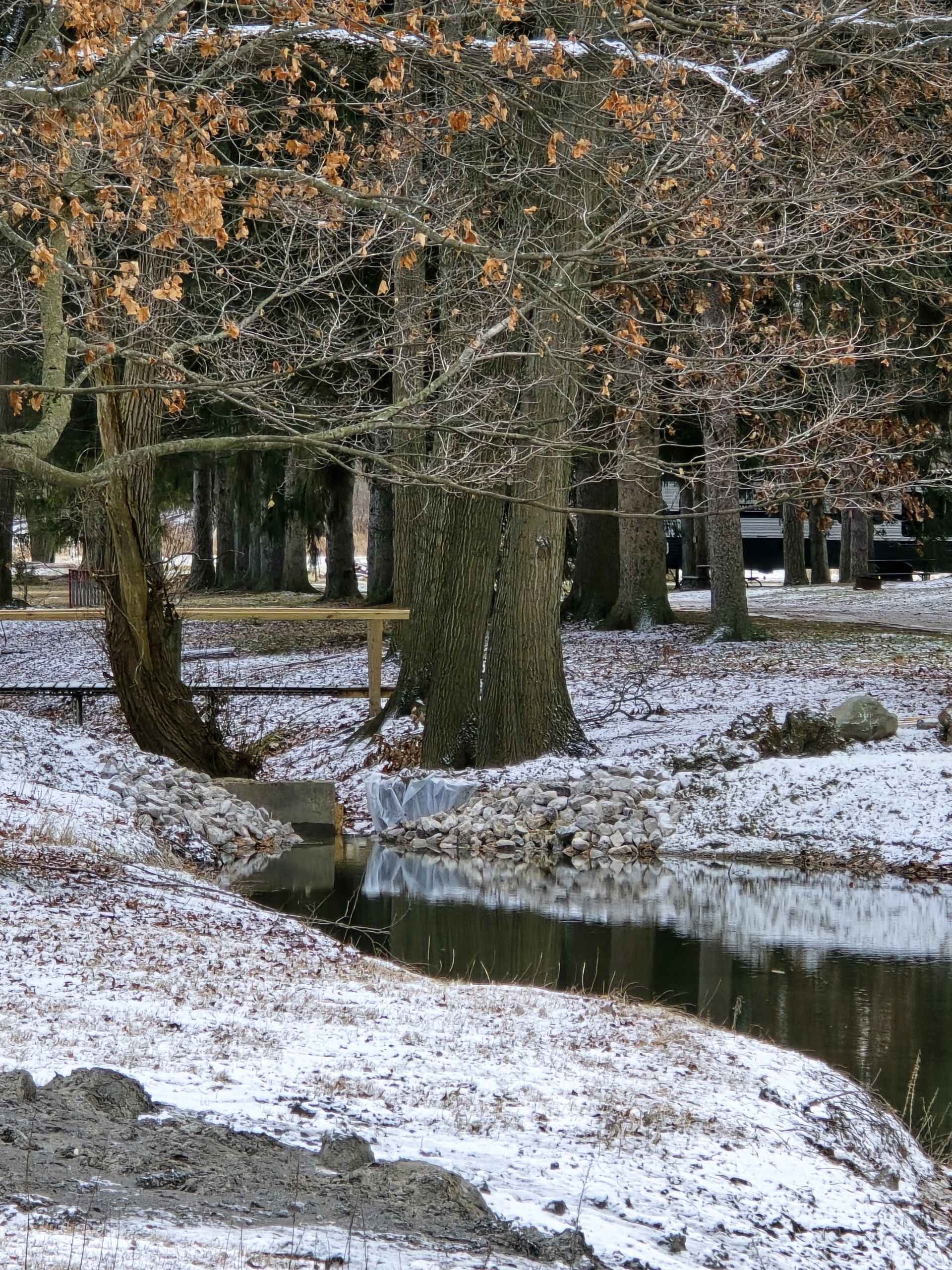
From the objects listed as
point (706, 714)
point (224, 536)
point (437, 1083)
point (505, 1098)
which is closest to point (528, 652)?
point (706, 714)

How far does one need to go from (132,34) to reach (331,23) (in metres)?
1.34

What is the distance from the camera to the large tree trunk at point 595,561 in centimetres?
2492

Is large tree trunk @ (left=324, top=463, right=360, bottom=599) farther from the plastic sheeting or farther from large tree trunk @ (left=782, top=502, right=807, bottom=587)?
the plastic sheeting

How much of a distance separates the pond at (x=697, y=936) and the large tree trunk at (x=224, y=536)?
2343cm

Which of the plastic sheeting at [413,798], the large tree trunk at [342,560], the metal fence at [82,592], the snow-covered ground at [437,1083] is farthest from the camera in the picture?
the large tree trunk at [342,560]

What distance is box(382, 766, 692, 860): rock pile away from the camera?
15.1 m

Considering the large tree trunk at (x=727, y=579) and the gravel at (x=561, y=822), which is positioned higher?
the large tree trunk at (x=727, y=579)

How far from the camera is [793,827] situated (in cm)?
1513

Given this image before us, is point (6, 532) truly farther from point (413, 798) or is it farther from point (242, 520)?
point (413, 798)

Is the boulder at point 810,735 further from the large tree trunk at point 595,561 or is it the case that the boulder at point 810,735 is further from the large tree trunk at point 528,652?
the large tree trunk at point 595,561

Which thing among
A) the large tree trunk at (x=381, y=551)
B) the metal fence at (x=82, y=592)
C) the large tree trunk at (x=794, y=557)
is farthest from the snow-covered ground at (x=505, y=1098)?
the large tree trunk at (x=794, y=557)

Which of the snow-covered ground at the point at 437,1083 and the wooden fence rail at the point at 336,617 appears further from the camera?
the wooden fence rail at the point at 336,617

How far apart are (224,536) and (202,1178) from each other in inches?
1365

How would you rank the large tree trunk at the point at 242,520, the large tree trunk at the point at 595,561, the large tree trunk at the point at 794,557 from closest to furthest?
the large tree trunk at the point at 595,561, the large tree trunk at the point at 242,520, the large tree trunk at the point at 794,557
